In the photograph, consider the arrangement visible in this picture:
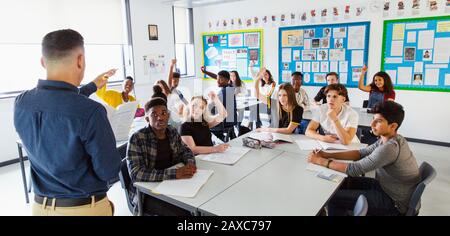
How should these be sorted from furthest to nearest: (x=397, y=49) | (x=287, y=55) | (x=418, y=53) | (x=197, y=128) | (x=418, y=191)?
(x=287, y=55) < (x=397, y=49) < (x=418, y=53) < (x=197, y=128) < (x=418, y=191)

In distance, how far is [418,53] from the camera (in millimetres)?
4734

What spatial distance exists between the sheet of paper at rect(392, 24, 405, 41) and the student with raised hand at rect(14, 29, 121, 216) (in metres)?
4.89

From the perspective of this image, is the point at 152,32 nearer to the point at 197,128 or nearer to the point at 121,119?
the point at 121,119

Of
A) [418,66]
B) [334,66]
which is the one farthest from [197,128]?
[418,66]

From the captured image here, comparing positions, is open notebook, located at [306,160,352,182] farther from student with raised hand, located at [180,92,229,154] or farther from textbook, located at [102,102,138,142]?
textbook, located at [102,102,138,142]

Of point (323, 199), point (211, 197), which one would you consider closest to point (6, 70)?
point (211, 197)

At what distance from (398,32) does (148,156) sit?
4501mm

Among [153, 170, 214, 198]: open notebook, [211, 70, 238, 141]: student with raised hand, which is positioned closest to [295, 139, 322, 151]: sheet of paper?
[153, 170, 214, 198]: open notebook

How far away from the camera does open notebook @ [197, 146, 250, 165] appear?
2.28 meters

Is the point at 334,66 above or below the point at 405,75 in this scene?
above

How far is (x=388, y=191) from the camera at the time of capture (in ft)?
6.63

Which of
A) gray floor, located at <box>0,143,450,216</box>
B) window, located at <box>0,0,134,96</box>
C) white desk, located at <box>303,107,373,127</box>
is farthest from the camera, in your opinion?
window, located at <box>0,0,134,96</box>

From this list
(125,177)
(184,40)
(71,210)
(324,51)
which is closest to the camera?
(71,210)
